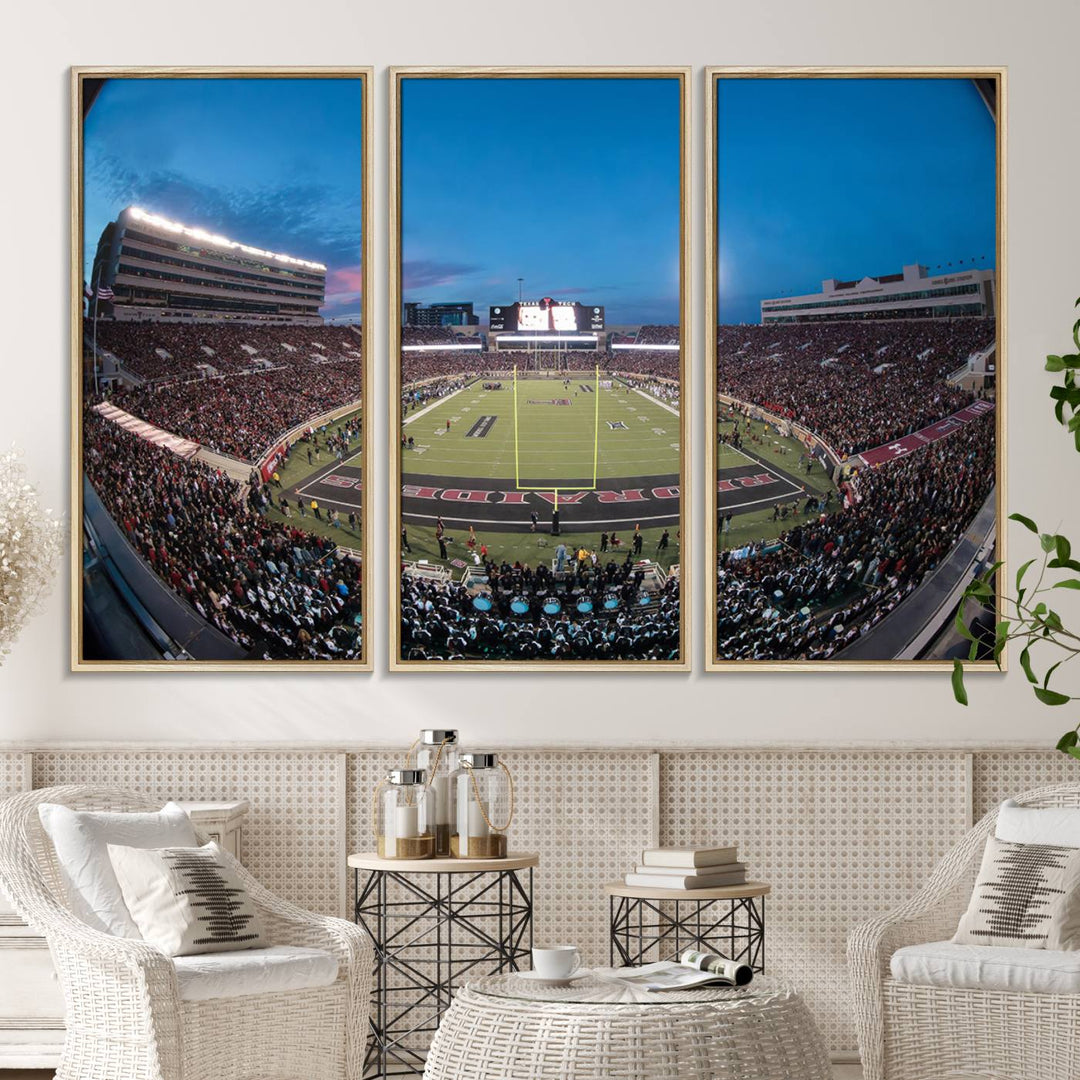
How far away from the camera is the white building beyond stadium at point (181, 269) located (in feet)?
15.3

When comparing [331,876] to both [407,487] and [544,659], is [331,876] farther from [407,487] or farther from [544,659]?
[407,487]

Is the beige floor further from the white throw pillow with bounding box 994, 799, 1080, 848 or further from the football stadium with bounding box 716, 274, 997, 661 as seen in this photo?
the football stadium with bounding box 716, 274, 997, 661

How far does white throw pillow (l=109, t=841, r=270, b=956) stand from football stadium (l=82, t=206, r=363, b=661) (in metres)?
1.05

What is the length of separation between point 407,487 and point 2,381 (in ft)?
4.72

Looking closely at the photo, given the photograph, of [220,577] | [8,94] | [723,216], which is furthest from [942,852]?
[8,94]

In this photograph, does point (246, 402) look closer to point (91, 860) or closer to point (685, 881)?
point (91, 860)

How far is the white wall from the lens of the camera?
15.1 feet

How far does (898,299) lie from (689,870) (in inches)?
83.8

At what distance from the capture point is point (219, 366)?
15.4 ft

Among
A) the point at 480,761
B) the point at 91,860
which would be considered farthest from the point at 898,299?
the point at 91,860

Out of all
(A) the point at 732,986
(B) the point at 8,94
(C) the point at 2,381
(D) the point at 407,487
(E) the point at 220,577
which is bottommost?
(A) the point at 732,986

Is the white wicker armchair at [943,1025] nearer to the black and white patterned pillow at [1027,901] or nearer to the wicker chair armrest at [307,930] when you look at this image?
the black and white patterned pillow at [1027,901]

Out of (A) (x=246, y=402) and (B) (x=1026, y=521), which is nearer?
(B) (x=1026, y=521)

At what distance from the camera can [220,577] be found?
4648 mm
